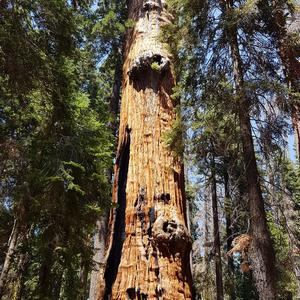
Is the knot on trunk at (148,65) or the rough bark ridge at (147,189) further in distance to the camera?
the knot on trunk at (148,65)

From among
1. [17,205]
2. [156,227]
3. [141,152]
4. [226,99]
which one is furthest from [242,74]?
[17,205]

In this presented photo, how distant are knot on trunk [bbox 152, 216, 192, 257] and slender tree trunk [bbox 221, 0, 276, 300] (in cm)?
96

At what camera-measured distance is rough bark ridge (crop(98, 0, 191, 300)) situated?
4.42m

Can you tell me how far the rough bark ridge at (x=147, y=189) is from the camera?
14.5ft

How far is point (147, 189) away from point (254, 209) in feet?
4.87

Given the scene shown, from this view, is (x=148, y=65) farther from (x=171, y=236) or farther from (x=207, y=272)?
(x=207, y=272)

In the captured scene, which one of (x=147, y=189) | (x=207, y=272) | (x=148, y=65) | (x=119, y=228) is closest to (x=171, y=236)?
(x=147, y=189)

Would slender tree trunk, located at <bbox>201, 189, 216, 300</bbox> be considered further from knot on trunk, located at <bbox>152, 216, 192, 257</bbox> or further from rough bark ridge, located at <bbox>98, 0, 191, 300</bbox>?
knot on trunk, located at <bbox>152, 216, 192, 257</bbox>

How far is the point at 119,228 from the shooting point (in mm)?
5152

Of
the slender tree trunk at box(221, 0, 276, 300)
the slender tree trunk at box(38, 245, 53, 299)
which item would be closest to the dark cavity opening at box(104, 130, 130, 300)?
the slender tree trunk at box(221, 0, 276, 300)

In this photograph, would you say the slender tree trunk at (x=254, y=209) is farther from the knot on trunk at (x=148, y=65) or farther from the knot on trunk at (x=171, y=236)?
the knot on trunk at (x=148, y=65)

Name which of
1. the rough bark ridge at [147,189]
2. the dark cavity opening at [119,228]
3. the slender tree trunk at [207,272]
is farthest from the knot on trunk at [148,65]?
the slender tree trunk at [207,272]

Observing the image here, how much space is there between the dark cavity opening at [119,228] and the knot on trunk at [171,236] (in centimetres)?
64

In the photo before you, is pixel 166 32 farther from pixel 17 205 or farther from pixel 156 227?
pixel 17 205
